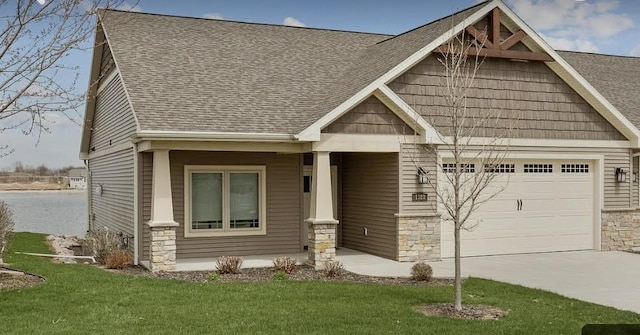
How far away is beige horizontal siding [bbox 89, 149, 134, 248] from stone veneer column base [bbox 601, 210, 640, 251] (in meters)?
11.1

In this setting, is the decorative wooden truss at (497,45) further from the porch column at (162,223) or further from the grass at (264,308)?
the porch column at (162,223)

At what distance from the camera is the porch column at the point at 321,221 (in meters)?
12.8

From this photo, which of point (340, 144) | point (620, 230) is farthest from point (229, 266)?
point (620, 230)

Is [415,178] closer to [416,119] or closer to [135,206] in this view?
[416,119]

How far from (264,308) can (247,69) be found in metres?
8.02

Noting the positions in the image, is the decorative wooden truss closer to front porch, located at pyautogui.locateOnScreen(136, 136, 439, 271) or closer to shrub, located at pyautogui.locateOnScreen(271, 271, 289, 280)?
front porch, located at pyautogui.locateOnScreen(136, 136, 439, 271)

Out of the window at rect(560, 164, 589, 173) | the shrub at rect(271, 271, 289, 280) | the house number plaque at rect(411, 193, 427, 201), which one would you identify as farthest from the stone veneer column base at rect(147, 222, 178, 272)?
the window at rect(560, 164, 589, 173)

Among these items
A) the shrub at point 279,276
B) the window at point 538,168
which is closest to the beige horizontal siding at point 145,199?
the shrub at point 279,276

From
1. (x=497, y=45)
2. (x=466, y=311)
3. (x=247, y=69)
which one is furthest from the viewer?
(x=247, y=69)

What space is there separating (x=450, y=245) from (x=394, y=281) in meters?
3.57

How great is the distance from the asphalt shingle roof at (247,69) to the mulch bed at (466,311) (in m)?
5.29

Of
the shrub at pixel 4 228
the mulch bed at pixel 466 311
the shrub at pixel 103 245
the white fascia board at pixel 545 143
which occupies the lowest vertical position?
the mulch bed at pixel 466 311

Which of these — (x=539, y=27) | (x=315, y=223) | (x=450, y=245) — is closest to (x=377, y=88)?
(x=315, y=223)

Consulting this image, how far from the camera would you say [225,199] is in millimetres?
14164
